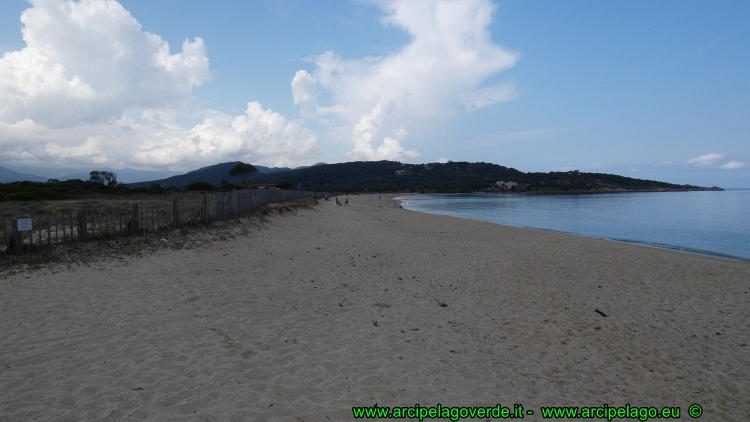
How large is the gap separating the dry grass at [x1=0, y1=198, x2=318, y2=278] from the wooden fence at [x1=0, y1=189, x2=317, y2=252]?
0.87ft

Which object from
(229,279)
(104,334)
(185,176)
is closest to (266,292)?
(229,279)

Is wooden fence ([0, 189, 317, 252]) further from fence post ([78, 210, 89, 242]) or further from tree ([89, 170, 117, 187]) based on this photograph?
tree ([89, 170, 117, 187])

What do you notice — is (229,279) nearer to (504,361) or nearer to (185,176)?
(504,361)

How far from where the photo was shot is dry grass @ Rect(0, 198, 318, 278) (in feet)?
25.7

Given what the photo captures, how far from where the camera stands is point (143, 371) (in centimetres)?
399

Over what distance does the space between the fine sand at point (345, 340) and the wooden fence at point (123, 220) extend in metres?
1.75

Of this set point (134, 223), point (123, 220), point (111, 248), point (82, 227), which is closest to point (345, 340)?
point (111, 248)

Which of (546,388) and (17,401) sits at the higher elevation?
A: (17,401)

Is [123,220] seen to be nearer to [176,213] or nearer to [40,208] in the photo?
[176,213]

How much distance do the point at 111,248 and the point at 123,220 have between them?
2437 mm

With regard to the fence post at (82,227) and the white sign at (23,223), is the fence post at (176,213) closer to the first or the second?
the fence post at (82,227)

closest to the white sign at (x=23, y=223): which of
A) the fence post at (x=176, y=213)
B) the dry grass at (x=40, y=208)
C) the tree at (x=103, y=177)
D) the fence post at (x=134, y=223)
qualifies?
the fence post at (x=134, y=223)

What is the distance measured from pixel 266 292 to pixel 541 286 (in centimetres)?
620

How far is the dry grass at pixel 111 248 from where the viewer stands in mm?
7834
